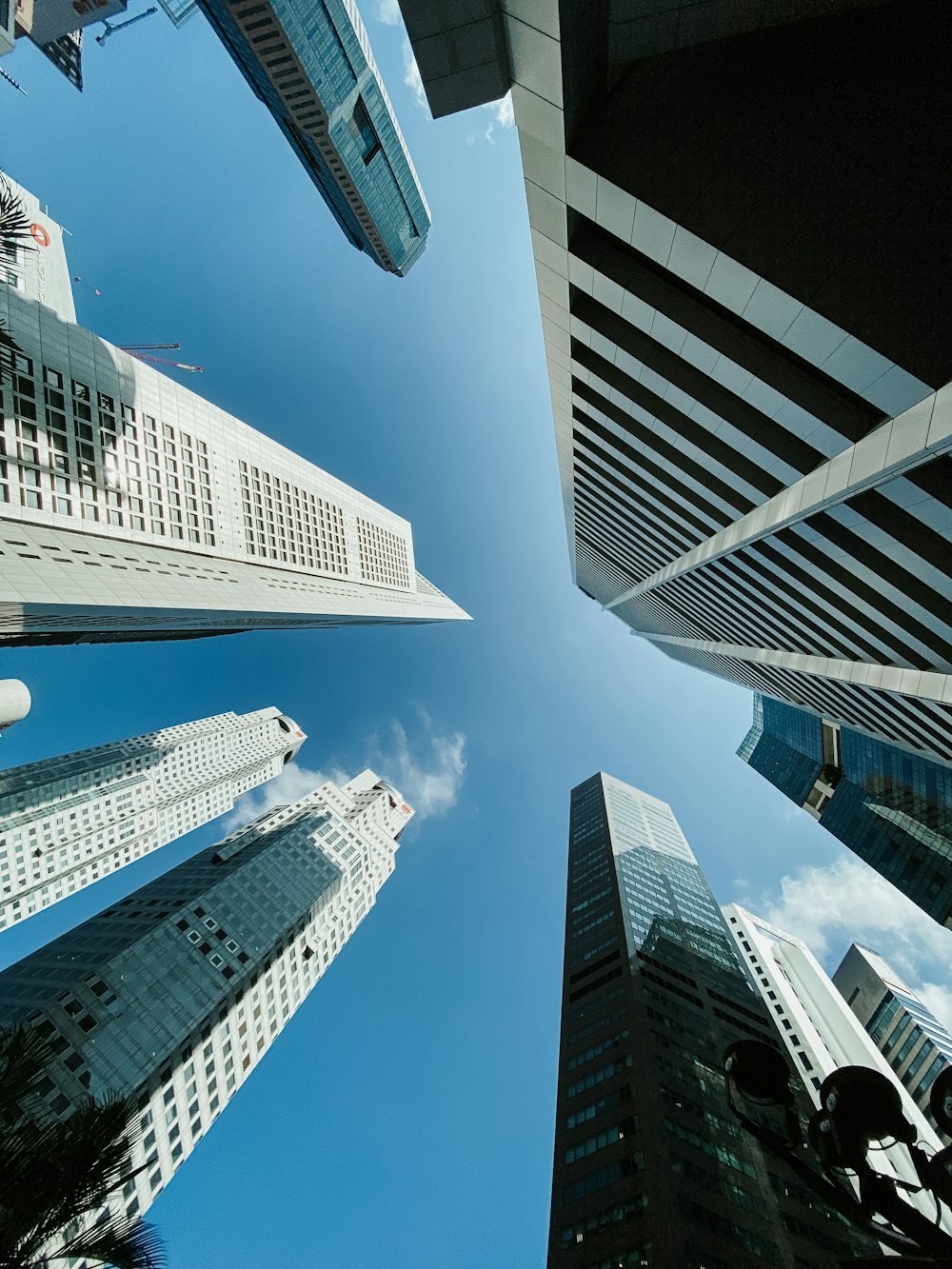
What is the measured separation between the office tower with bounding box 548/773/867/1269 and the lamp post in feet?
88.4

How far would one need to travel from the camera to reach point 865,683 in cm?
2542

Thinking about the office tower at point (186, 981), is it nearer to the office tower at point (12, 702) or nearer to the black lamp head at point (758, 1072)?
the office tower at point (12, 702)

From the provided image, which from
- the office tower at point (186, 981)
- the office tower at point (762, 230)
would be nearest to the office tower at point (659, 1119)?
the office tower at point (762, 230)

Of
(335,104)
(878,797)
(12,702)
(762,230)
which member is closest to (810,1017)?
(878,797)

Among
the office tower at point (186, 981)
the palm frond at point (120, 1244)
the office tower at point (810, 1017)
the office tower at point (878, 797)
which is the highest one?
the palm frond at point (120, 1244)

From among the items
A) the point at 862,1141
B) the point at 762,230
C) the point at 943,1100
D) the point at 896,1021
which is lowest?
the point at 896,1021

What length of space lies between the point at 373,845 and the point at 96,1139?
11733 cm

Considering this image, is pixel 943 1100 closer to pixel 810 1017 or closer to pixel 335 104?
pixel 810 1017

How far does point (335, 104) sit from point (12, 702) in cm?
13884

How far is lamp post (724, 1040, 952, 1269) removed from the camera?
4113mm

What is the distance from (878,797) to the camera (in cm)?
7056

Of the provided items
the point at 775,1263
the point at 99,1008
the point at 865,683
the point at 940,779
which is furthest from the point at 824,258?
the point at 99,1008

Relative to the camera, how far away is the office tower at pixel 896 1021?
77188 mm

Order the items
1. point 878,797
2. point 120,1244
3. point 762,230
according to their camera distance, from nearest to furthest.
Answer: point 120,1244
point 762,230
point 878,797
